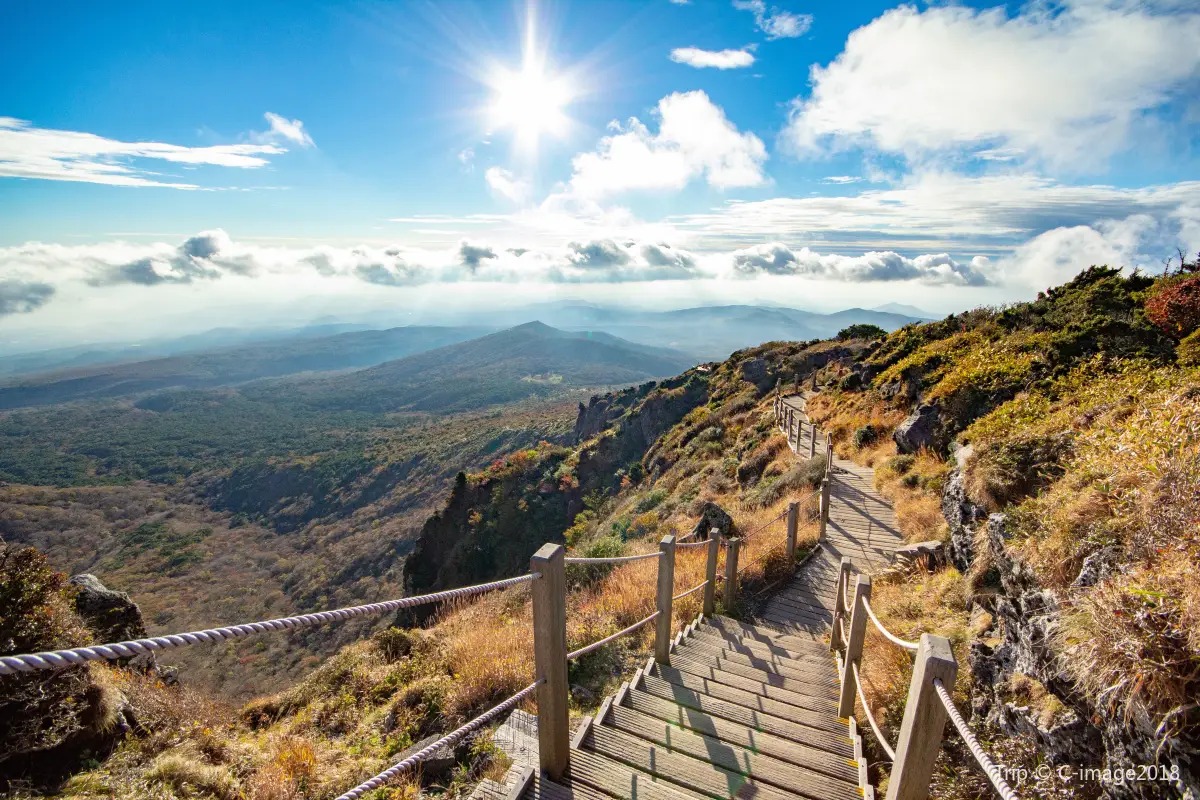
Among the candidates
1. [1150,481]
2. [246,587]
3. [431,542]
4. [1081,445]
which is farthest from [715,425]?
[246,587]

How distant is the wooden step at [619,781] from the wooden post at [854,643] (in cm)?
178

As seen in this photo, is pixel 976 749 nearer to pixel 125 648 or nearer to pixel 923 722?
pixel 923 722

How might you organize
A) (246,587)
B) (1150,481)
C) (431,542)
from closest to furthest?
(1150,481) < (431,542) < (246,587)

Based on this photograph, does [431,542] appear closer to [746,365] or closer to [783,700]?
[746,365]

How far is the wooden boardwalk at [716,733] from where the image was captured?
11.0ft

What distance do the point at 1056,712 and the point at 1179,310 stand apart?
10.8m

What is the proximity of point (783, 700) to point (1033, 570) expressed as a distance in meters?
2.41

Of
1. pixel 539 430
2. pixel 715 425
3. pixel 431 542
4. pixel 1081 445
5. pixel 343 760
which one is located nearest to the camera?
pixel 343 760

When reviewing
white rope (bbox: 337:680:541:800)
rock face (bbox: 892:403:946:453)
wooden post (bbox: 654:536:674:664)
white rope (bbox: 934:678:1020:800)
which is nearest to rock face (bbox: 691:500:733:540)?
rock face (bbox: 892:403:946:453)

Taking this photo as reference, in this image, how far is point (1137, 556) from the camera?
3135mm

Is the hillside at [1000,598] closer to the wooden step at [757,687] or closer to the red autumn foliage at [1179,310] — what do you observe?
the red autumn foliage at [1179,310]

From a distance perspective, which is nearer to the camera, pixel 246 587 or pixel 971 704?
pixel 971 704

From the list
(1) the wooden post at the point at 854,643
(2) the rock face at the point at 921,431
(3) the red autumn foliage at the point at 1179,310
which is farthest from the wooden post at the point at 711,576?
(3) the red autumn foliage at the point at 1179,310

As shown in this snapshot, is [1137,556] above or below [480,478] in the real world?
above
